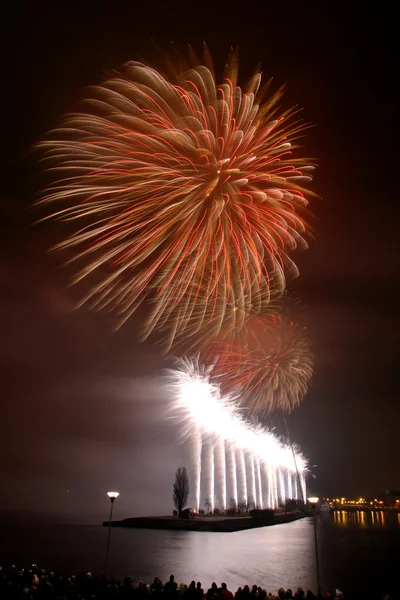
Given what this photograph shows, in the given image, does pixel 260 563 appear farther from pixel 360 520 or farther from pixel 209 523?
pixel 360 520

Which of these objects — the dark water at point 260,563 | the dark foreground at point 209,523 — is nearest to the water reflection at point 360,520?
the dark foreground at point 209,523

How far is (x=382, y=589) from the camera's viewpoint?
2752cm

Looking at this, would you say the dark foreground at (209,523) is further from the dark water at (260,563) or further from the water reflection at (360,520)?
the water reflection at (360,520)

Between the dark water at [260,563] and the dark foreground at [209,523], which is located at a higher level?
the dark foreground at [209,523]

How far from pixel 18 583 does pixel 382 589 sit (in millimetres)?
23175

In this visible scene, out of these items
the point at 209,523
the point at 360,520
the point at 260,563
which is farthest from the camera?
the point at 360,520

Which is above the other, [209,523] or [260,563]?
[209,523]

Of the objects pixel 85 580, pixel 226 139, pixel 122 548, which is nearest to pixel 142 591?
pixel 85 580

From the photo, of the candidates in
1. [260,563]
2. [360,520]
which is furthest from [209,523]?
[360,520]

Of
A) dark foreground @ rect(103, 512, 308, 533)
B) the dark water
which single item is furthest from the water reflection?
the dark water

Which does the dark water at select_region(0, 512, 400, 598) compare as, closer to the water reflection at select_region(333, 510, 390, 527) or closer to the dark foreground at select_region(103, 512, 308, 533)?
the dark foreground at select_region(103, 512, 308, 533)

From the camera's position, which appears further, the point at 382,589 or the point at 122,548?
the point at 122,548

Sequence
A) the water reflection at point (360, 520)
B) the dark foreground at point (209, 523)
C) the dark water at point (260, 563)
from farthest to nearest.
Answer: the water reflection at point (360, 520), the dark foreground at point (209, 523), the dark water at point (260, 563)

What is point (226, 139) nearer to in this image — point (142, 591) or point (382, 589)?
point (142, 591)
